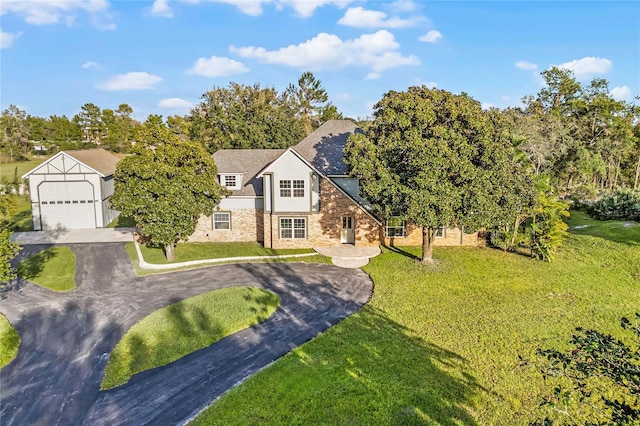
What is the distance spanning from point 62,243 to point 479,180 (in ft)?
82.2

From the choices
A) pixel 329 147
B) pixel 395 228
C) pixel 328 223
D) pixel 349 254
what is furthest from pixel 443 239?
pixel 329 147

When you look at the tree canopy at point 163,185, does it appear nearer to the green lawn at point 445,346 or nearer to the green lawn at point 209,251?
the green lawn at point 209,251

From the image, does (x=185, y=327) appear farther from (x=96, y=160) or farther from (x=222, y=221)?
(x=96, y=160)

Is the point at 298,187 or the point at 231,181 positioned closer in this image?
the point at 298,187

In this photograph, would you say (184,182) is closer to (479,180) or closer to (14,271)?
(14,271)

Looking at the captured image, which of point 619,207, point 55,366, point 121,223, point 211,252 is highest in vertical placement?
point 619,207

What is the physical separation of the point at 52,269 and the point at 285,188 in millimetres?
12998

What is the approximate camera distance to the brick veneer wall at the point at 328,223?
24.0 metres

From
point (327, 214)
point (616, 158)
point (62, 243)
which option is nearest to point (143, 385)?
point (327, 214)

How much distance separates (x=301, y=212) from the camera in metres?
23.9

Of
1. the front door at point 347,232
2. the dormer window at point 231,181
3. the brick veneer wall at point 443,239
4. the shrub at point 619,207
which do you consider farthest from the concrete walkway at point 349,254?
the shrub at point 619,207

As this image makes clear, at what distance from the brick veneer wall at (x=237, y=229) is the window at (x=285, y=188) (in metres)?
2.67

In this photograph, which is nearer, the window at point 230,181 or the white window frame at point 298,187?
the white window frame at point 298,187

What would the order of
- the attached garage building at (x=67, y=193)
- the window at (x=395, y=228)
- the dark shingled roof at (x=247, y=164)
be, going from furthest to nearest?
the attached garage building at (x=67, y=193)
the dark shingled roof at (x=247, y=164)
the window at (x=395, y=228)
